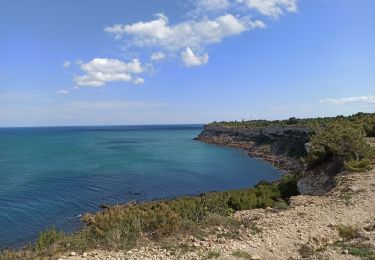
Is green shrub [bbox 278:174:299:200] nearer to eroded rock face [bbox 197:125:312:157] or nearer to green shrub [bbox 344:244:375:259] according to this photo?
green shrub [bbox 344:244:375:259]

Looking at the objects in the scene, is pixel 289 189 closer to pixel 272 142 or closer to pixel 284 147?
pixel 284 147

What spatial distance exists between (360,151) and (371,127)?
16.0 m

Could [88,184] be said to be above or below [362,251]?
below

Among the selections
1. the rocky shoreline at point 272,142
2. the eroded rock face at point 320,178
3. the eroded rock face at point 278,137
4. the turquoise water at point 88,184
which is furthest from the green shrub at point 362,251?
the eroded rock face at point 278,137

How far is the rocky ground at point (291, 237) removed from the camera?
9.32m

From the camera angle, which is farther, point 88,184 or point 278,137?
point 278,137

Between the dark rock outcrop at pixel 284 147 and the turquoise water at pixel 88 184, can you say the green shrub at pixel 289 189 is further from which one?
the turquoise water at pixel 88 184

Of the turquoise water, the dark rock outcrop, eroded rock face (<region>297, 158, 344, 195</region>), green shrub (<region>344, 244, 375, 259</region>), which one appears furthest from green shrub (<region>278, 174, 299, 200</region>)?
green shrub (<region>344, 244, 375, 259</region>)

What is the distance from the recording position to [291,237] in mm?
10891

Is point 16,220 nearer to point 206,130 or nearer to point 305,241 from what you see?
point 305,241

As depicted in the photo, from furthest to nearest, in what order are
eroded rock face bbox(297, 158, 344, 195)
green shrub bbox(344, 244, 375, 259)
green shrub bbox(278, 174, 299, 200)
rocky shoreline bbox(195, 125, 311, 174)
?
rocky shoreline bbox(195, 125, 311, 174)
green shrub bbox(278, 174, 299, 200)
eroded rock face bbox(297, 158, 344, 195)
green shrub bbox(344, 244, 375, 259)

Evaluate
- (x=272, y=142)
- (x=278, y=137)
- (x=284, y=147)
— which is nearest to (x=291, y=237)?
(x=284, y=147)

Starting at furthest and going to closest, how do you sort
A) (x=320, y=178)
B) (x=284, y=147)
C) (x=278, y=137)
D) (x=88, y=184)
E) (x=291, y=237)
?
(x=278, y=137) → (x=284, y=147) → (x=88, y=184) → (x=320, y=178) → (x=291, y=237)

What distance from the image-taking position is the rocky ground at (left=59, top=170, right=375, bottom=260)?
932 centimetres
